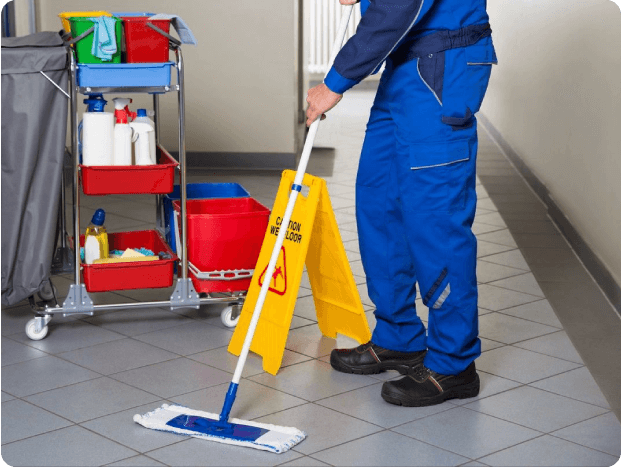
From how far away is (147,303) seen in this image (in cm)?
309

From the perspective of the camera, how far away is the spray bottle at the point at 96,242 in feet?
10.1

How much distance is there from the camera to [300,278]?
271cm

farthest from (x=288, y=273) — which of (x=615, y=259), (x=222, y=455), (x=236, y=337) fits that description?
(x=615, y=259)

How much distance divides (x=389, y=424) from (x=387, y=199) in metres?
0.65

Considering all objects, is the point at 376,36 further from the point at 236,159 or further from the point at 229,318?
the point at 236,159

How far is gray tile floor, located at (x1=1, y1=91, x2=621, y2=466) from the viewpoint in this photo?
2.19 meters

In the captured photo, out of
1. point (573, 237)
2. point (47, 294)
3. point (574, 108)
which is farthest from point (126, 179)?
point (574, 108)

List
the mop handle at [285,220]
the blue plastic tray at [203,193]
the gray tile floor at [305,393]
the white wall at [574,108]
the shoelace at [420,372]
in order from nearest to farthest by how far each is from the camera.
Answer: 1. the gray tile floor at [305,393]
2. the mop handle at [285,220]
3. the shoelace at [420,372]
4. the blue plastic tray at [203,193]
5. the white wall at [574,108]

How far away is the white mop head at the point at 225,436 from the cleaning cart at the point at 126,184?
73 centimetres

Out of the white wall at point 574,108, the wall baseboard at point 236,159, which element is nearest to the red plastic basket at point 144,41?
the white wall at point 574,108

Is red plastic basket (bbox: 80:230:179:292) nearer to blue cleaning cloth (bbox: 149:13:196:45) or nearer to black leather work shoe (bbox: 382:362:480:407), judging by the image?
blue cleaning cloth (bbox: 149:13:196:45)

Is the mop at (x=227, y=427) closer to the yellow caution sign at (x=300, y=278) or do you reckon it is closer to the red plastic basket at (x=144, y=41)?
the yellow caution sign at (x=300, y=278)

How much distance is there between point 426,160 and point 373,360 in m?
0.69

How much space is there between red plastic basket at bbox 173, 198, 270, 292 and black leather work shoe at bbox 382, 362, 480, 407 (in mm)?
790
